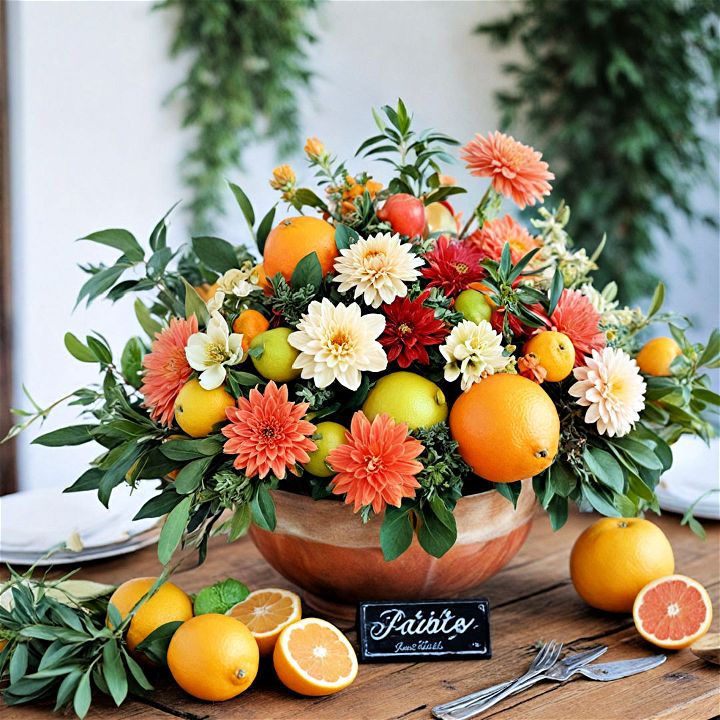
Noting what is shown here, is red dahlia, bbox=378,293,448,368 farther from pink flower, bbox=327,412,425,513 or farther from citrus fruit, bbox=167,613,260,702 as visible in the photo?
citrus fruit, bbox=167,613,260,702

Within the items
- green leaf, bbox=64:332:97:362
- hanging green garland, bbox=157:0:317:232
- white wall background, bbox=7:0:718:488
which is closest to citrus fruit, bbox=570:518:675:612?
green leaf, bbox=64:332:97:362

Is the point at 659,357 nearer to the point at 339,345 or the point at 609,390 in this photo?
the point at 609,390

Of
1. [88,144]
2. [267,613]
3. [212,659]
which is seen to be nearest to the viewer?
[212,659]

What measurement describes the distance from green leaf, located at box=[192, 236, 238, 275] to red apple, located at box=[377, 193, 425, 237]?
18 cm

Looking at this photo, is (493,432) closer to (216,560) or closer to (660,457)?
(660,457)

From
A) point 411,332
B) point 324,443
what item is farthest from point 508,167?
point 324,443

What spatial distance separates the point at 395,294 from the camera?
82cm

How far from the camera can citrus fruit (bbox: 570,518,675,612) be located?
3.13 feet

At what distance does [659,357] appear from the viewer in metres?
1.01

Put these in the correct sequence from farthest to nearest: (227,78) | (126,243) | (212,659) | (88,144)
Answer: (227,78)
(88,144)
(126,243)
(212,659)

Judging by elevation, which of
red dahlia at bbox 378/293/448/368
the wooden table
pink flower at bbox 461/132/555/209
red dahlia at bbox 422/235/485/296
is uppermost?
pink flower at bbox 461/132/555/209

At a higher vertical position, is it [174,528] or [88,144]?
[88,144]

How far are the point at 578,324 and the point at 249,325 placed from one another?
31 centimetres

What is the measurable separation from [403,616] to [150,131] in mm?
2228
